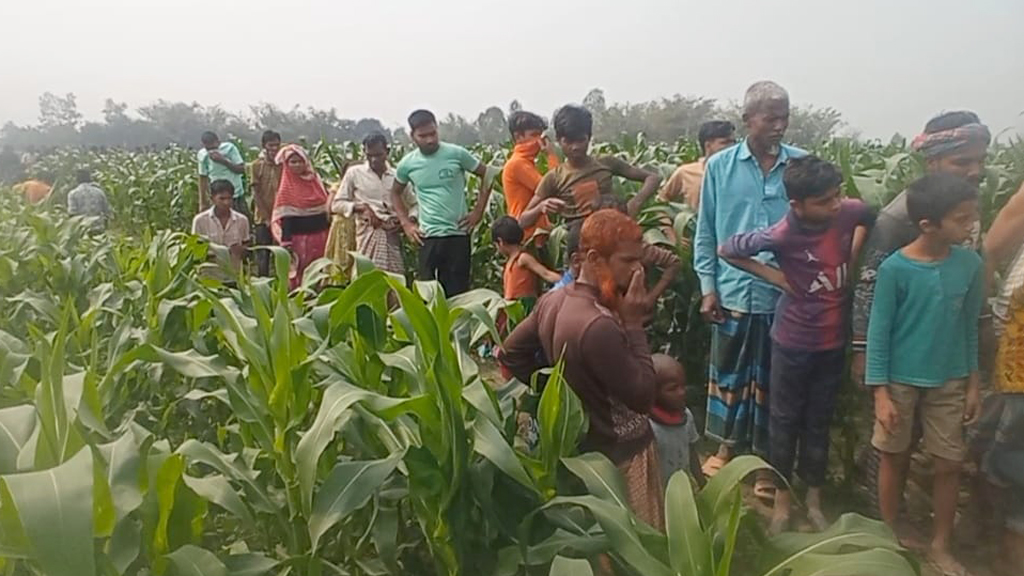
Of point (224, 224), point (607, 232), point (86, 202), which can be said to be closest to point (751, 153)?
point (607, 232)

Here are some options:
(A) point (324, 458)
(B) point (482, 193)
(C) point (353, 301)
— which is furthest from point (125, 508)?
(B) point (482, 193)

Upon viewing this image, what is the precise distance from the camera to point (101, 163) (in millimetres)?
14750

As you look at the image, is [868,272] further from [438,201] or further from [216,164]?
[216,164]

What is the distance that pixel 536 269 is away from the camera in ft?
10.6

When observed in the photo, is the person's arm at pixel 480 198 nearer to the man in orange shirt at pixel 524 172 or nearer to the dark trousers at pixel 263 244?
the man in orange shirt at pixel 524 172

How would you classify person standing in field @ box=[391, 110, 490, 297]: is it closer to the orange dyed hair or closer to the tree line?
the tree line

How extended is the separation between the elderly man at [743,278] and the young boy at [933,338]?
0.44m

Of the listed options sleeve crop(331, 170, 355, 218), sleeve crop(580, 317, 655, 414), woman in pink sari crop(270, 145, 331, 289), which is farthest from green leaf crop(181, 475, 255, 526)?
woman in pink sari crop(270, 145, 331, 289)

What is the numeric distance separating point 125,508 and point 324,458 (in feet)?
1.89

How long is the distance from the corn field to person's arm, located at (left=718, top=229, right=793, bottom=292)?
0.66 m

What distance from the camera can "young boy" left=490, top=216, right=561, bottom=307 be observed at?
128 inches

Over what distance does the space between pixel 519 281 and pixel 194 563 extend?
216 centimetres

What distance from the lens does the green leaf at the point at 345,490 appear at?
4.54 feet

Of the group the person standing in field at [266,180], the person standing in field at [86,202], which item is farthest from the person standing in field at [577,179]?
the person standing in field at [86,202]
